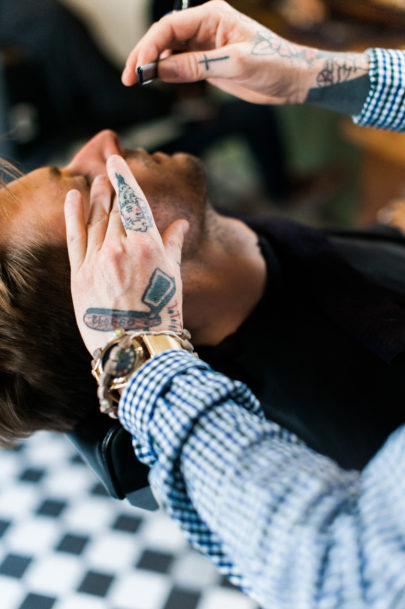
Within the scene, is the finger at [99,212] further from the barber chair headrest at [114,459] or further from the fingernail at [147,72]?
the barber chair headrest at [114,459]

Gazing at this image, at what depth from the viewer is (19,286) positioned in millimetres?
1139

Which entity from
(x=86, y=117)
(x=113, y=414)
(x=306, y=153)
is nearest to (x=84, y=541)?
(x=113, y=414)

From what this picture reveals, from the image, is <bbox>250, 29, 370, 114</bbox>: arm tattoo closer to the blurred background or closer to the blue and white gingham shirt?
the blurred background

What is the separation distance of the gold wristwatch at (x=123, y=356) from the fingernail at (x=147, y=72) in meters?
0.58

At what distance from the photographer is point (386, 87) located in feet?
4.50

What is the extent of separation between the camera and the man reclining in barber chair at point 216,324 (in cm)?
116

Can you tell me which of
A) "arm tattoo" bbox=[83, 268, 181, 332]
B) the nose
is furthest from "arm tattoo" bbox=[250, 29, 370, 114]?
"arm tattoo" bbox=[83, 268, 181, 332]

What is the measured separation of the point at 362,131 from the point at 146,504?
2.61 m

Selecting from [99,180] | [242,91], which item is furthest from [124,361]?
[242,91]

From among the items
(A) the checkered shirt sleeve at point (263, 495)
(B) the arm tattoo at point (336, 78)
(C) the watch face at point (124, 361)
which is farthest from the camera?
(B) the arm tattoo at point (336, 78)

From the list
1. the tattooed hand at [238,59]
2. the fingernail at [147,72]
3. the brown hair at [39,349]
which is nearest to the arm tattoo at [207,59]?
the tattooed hand at [238,59]

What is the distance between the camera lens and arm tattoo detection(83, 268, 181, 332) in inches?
37.4

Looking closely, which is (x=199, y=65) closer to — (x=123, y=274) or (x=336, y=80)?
(x=336, y=80)

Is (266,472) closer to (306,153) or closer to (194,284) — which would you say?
(194,284)
